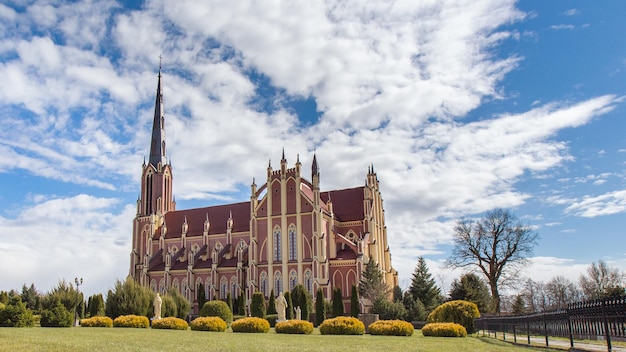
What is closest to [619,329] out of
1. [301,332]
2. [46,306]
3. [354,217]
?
[301,332]

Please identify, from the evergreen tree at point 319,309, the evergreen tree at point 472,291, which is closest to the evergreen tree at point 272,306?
the evergreen tree at point 319,309

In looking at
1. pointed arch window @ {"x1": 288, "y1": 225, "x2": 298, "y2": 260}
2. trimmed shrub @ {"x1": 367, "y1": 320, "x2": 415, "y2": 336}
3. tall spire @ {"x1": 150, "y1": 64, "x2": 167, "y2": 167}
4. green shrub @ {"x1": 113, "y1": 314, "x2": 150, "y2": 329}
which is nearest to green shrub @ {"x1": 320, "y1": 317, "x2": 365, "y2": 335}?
trimmed shrub @ {"x1": 367, "y1": 320, "x2": 415, "y2": 336}

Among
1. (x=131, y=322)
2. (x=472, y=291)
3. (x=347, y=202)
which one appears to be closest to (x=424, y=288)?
(x=472, y=291)

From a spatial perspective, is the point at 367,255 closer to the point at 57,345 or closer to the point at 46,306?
the point at 46,306

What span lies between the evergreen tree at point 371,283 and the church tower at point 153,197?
30288 millimetres

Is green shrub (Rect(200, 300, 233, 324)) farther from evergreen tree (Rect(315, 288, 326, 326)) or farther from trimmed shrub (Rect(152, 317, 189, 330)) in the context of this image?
trimmed shrub (Rect(152, 317, 189, 330))

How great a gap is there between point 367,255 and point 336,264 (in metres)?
3.53

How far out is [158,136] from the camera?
7581 cm

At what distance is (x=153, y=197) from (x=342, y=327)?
169 ft

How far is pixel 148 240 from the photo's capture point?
6881cm

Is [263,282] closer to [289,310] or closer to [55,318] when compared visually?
[289,310]

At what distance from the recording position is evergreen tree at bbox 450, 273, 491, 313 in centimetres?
4419

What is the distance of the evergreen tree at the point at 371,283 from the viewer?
158 ft

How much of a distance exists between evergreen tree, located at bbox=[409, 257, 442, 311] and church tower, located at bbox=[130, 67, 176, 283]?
121 feet
